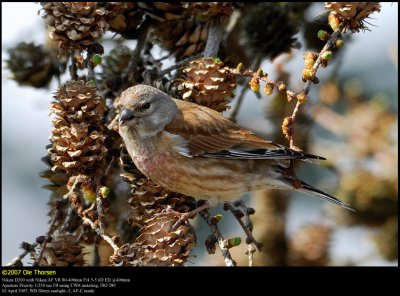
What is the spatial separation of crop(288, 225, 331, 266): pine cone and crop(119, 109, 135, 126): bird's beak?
1063 millimetres

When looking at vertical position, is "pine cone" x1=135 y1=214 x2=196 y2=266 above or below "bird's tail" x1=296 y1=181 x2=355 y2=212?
below

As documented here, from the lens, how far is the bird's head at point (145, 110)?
7.89ft

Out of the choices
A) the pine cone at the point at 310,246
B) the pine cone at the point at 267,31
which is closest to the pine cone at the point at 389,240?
the pine cone at the point at 310,246

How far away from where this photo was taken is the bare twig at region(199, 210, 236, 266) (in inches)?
78.9

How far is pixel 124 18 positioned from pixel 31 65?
503 millimetres

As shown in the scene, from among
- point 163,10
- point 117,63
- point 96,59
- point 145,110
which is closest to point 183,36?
point 163,10

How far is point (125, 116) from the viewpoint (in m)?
2.39

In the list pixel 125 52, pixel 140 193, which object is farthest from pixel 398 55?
pixel 140 193

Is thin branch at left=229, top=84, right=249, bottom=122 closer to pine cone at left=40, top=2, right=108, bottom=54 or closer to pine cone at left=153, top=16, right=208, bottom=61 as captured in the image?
pine cone at left=153, top=16, right=208, bottom=61

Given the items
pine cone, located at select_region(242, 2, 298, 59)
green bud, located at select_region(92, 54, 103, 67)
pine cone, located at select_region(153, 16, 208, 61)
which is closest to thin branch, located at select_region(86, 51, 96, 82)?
green bud, located at select_region(92, 54, 103, 67)

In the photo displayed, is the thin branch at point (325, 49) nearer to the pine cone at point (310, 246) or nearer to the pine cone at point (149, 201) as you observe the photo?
the pine cone at point (149, 201)

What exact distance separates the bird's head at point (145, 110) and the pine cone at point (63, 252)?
1.34 ft

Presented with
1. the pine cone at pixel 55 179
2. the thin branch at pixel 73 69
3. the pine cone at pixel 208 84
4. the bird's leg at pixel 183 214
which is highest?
the thin branch at pixel 73 69

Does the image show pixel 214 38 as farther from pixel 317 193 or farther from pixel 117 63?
pixel 317 193
